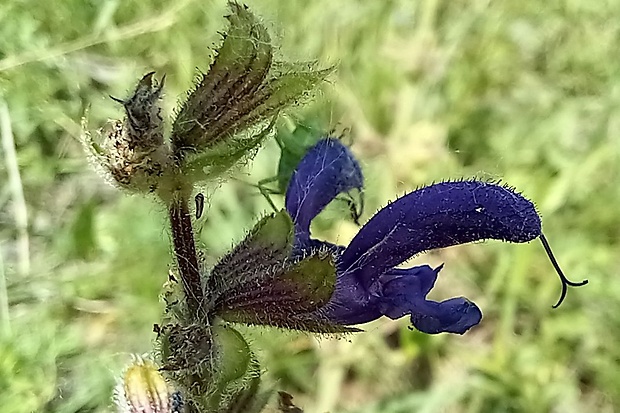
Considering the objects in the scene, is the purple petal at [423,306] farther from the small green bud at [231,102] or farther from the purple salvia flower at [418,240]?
the small green bud at [231,102]

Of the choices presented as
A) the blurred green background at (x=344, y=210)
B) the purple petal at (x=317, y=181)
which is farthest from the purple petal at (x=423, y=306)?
the blurred green background at (x=344, y=210)

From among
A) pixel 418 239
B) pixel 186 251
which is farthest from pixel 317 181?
pixel 186 251

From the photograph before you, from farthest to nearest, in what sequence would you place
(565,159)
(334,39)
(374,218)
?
(334,39) → (565,159) → (374,218)

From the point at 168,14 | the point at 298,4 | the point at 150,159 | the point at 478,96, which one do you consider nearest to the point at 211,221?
the point at 168,14

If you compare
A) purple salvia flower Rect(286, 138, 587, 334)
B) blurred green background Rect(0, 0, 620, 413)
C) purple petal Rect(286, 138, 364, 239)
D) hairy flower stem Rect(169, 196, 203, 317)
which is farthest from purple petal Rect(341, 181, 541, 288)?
blurred green background Rect(0, 0, 620, 413)

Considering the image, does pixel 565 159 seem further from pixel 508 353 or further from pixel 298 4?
pixel 298 4

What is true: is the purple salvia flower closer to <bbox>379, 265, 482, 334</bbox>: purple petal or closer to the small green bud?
<bbox>379, 265, 482, 334</bbox>: purple petal
